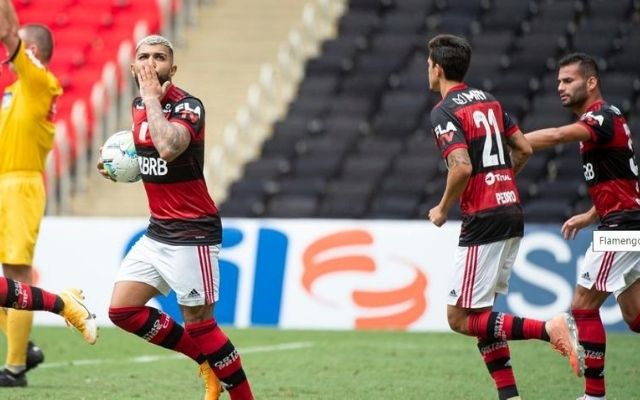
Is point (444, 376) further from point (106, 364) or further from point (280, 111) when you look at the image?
point (280, 111)

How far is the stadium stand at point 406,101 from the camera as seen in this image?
17.6 meters

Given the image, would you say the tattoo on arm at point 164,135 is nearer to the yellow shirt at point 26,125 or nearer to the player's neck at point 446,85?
the player's neck at point 446,85

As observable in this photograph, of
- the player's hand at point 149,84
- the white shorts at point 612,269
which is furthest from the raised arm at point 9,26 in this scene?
the white shorts at point 612,269

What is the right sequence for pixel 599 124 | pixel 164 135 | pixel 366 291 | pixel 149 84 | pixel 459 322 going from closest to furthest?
1. pixel 164 135
2. pixel 149 84
3. pixel 459 322
4. pixel 599 124
5. pixel 366 291

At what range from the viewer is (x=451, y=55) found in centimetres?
807

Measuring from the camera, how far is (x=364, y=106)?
64.0 ft

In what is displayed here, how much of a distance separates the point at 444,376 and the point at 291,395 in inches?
65.0

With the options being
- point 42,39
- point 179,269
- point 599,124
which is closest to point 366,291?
point 42,39

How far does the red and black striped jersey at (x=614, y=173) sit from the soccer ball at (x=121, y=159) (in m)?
2.94

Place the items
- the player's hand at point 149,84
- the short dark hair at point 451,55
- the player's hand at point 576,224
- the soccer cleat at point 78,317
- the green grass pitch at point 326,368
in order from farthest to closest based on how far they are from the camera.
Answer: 1. the green grass pitch at point 326,368
2. the player's hand at point 576,224
3. the soccer cleat at point 78,317
4. the short dark hair at point 451,55
5. the player's hand at point 149,84

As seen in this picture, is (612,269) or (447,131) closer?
(447,131)

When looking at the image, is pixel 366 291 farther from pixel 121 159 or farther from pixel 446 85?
pixel 121 159

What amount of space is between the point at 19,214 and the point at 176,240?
258 cm

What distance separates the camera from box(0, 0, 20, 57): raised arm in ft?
28.6
